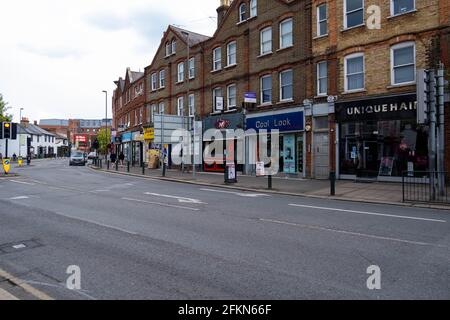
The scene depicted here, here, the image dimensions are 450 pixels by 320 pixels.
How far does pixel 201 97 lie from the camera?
99.0 ft

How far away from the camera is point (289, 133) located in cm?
2250

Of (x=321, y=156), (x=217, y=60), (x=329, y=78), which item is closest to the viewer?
(x=329, y=78)

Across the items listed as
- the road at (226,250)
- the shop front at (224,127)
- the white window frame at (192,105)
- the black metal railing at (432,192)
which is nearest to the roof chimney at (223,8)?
the white window frame at (192,105)

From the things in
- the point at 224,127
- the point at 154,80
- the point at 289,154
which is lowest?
the point at 289,154

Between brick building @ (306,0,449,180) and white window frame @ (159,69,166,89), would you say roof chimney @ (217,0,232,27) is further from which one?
brick building @ (306,0,449,180)

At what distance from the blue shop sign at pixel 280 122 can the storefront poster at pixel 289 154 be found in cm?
70

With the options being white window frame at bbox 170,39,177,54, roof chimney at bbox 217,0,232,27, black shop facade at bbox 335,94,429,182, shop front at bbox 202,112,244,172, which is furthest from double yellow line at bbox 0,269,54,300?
white window frame at bbox 170,39,177,54

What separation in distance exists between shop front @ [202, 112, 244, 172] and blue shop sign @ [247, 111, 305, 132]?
137 cm

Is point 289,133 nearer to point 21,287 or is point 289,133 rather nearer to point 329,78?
point 329,78

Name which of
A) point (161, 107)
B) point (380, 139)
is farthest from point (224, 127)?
point (380, 139)

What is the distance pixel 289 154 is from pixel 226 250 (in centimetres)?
1692

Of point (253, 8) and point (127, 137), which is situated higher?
point (253, 8)

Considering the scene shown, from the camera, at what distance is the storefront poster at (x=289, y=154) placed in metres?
22.4

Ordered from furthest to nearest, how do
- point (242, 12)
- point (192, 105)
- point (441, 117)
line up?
1. point (192, 105)
2. point (242, 12)
3. point (441, 117)
